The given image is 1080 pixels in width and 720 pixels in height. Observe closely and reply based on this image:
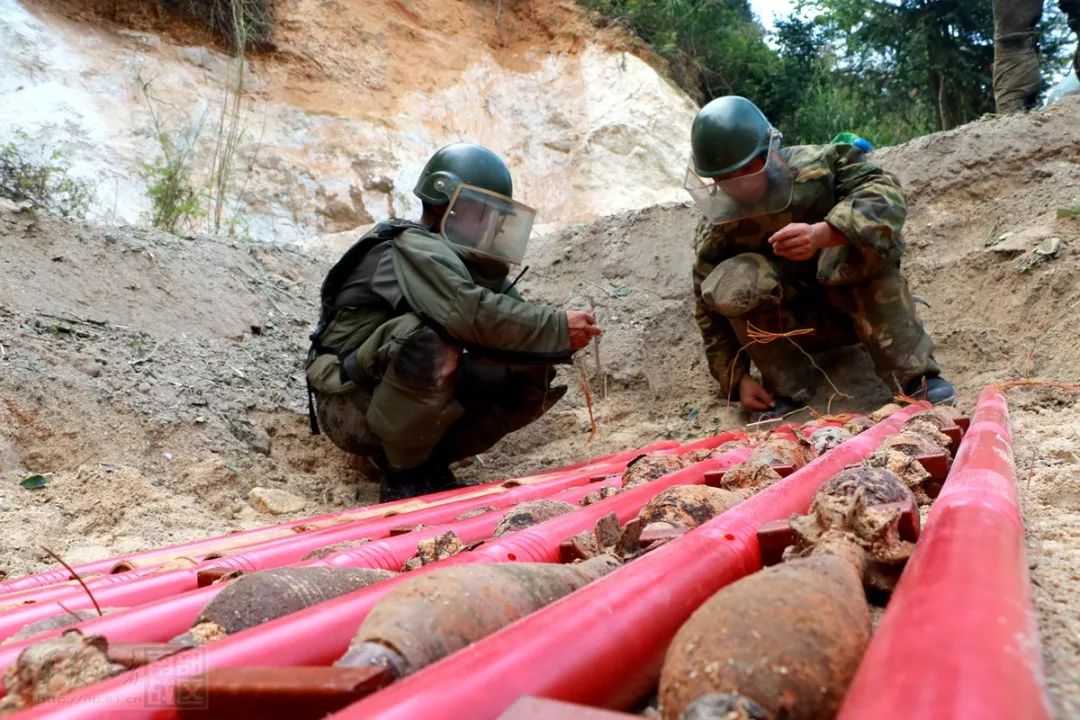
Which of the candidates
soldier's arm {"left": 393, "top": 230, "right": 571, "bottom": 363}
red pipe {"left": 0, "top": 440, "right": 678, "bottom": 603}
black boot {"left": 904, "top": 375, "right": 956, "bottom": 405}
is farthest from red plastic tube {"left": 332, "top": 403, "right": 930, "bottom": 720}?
black boot {"left": 904, "top": 375, "right": 956, "bottom": 405}

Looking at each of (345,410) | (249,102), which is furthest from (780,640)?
(249,102)

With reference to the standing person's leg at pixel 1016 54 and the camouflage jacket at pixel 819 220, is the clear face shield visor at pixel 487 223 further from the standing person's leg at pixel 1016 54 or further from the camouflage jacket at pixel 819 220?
the standing person's leg at pixel 1016 54

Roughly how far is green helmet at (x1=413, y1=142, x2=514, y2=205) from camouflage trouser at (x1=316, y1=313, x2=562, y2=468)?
2.28ft

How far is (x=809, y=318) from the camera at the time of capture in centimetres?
397

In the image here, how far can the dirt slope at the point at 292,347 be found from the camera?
2783 mm

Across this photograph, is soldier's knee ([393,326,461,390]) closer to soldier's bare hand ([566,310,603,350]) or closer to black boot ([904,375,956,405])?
soldier's bare hand ([566,310,603,350])

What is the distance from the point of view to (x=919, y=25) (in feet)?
30.1

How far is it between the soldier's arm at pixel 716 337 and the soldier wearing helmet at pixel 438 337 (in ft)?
3.32

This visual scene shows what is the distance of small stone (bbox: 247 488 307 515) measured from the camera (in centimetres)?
298

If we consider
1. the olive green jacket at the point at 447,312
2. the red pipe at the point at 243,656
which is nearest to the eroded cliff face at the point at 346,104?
the olive green jacket at the point at 447,312

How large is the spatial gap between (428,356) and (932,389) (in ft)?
7.32

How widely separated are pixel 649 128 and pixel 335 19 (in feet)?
13.1

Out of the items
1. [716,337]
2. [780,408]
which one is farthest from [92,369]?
[780,408]

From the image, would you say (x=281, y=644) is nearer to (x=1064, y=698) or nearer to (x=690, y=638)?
(x=690, y=638)
